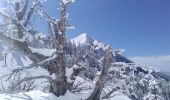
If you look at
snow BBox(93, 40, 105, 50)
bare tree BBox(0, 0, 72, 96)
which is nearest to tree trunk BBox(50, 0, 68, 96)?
bare tree BBox(0, 0, 72, 96)

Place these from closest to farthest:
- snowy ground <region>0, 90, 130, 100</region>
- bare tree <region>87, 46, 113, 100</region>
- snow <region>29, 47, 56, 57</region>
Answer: snowy ground <region>0, 90, 130, 100</region> < bare tree <region>87, 46, 113, 100</region> < snow <region>29, 47, 56, 57</region>

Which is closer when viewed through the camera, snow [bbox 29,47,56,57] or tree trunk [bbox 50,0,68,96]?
tree trunk [bbox 50,0,68,96]

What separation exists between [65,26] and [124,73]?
3.02 meters

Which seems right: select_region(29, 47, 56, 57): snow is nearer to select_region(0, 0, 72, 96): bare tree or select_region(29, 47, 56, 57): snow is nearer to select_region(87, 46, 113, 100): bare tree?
select_region(0, 0, 72, 96): bare tree

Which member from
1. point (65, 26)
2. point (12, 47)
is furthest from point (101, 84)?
point (12, 47)

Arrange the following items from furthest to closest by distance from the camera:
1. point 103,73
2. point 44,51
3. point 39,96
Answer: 1. point 44,51
2. point 103,73
3. point 39,96

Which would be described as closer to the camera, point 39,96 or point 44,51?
point 39,96

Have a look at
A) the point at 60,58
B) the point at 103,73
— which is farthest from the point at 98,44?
the point at 60,58

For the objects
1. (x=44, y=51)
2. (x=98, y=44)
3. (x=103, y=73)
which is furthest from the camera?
(x=98, y=44)

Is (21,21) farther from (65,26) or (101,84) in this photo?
(101,84)

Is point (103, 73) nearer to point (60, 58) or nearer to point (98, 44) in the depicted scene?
point (98, 44)

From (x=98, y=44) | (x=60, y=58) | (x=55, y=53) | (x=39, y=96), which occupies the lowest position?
(x=39, y=96)

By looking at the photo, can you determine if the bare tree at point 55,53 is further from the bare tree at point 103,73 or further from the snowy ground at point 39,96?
the bare tree at point 103,73

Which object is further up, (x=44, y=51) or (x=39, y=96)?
(x=44, y=51)
